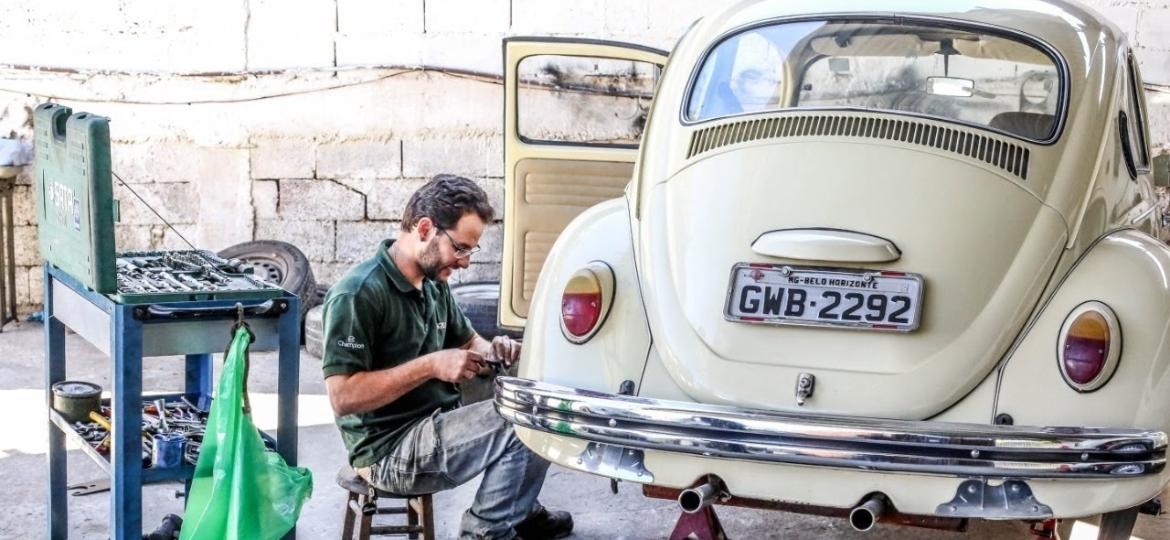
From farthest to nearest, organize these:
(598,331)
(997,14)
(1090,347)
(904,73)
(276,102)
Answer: (276,102) < (904,73) < (997,14) < (598,331) < (1090,347)

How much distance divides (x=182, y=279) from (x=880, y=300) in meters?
2.01

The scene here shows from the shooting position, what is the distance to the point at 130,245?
29.4 ft

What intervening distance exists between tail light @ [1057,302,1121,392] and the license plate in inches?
15.3

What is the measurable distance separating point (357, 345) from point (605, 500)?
164 centimetres

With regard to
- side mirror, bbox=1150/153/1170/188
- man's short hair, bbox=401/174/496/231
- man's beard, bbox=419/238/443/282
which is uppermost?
side mirror, bbox=1150/153/1170/188

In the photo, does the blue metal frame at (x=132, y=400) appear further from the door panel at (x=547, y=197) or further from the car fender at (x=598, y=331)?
the door panel at (x=547, y=197)

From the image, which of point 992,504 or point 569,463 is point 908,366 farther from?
point 569,463

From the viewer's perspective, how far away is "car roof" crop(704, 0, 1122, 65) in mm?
4211

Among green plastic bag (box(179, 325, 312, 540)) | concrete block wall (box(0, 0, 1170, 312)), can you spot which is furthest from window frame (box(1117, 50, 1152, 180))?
concrete block wall (box(0, 0, 1170, 312))

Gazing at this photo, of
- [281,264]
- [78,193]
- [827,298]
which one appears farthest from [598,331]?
[281,264]

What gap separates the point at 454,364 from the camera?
390 cm

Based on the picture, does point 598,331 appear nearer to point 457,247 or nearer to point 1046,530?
point 457,247

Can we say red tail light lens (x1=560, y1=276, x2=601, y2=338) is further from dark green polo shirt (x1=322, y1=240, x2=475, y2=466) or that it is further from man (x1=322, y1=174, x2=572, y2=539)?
dark green polo shirt (x1=322, y1=240, x2=475, y2=466)

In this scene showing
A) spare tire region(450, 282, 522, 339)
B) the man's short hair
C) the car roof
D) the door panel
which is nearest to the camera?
the man's short hair
